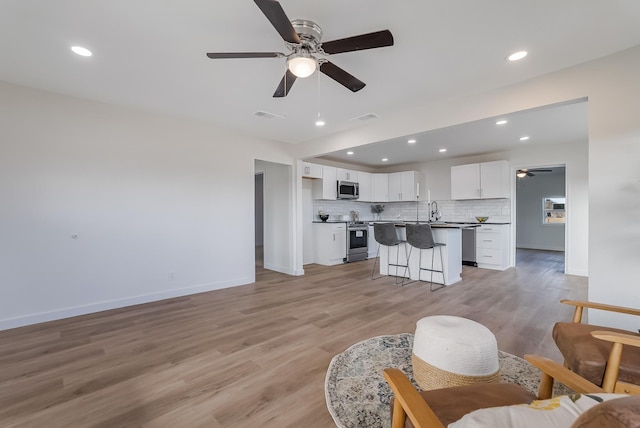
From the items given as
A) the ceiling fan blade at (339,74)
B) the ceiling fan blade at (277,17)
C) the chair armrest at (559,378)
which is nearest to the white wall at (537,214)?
the ceiling fan blade at (339,74)

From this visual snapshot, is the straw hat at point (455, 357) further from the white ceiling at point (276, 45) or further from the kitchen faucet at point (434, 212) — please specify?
the kitchen faucet at point (434, 212)

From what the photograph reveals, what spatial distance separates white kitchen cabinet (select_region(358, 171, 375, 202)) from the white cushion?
6826 mm

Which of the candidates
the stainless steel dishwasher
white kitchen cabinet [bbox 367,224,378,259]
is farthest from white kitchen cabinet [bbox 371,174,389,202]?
the stainless steel dishwasher

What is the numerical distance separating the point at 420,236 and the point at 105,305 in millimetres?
4503

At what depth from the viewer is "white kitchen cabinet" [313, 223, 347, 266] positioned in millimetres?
6355

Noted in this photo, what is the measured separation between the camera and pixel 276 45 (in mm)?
2289

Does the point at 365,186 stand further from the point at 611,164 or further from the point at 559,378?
the point at 559,378

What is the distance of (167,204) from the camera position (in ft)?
13.0

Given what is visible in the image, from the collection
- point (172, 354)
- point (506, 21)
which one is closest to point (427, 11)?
point (506, 21)

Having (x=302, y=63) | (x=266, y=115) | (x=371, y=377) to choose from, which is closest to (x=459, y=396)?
(x=371, y=377)

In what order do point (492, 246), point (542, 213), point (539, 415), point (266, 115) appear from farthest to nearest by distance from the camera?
point (542, 213) → point (492, 246) → point (266, 115) → point (539, 415)

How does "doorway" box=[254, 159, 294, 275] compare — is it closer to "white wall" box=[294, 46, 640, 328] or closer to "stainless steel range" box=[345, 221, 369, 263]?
"stainless steel range" box=[345, 221, 369, 263]

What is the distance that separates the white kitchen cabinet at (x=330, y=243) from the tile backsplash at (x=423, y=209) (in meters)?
0.54

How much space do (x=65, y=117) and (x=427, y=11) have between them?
13.1 ft
